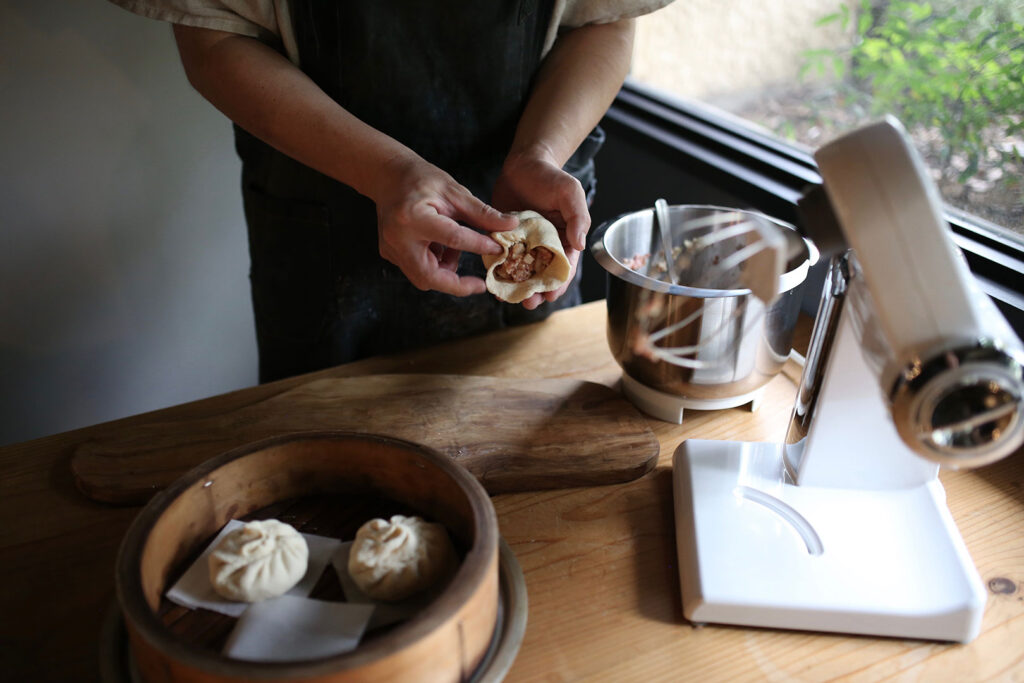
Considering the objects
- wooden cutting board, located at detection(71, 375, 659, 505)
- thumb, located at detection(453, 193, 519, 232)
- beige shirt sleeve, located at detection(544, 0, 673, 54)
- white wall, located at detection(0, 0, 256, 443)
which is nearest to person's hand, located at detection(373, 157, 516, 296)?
thumb, located at detection(453, 193, 519, 232)

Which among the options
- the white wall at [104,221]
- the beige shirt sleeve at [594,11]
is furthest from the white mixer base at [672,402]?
the white wall at [104,221]

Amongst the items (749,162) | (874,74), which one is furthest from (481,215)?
(874,74)

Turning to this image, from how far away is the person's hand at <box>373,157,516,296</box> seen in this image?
0.94 metres

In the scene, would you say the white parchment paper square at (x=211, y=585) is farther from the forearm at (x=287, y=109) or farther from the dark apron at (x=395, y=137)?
the dark apron at (x=395, y=137)

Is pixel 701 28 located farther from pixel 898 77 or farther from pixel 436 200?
pixel 436 200

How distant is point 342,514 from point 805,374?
1.86 ft

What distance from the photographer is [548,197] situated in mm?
1085

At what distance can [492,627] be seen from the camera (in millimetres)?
715

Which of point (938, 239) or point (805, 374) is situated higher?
point (938, 239)

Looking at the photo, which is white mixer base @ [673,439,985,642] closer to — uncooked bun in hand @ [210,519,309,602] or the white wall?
uncooked bun in hand @ [210,519,309,602]

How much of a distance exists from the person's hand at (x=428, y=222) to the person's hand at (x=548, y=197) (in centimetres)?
9

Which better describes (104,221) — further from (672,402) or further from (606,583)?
(606,583)

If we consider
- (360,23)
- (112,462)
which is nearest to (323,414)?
(112,462)

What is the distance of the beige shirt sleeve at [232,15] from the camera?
1043 mm
